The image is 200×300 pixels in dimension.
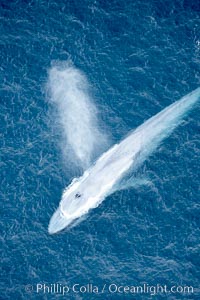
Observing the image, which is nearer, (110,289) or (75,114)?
(110,289)

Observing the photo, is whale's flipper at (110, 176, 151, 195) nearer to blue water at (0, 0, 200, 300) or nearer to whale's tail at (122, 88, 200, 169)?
blue water at (0, 0, 200, 300)

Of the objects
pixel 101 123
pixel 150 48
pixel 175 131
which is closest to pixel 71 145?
pixel 101 123

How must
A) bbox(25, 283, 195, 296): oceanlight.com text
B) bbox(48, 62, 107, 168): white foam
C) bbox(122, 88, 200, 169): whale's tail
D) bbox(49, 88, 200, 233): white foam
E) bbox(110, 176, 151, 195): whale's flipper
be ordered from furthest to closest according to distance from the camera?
1. bbox(48, 62, 107, 168): white foam
2. bbox(122, 88, 200, 169): whale's tail
3. bbox(110, 176, 151, 195): whale's flipper
4. bbox(49, 88, 200, 233): white foam
5. bbox(25, 283, 195, 296): oceanlight.com text

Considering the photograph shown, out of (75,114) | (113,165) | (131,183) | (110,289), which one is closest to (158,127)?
(113,165)

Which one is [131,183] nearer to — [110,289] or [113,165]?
[113,165]

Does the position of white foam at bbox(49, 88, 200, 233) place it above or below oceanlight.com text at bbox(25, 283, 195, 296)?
above

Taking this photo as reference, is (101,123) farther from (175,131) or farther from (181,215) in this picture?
(181,215)

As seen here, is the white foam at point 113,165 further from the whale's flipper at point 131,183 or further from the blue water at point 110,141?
the blue water at point 110,141

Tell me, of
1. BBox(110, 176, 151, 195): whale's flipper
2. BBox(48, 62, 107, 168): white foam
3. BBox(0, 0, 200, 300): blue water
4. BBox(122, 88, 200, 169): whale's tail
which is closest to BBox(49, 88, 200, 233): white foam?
BBox(122, 88, 200, 169): whale's tail
